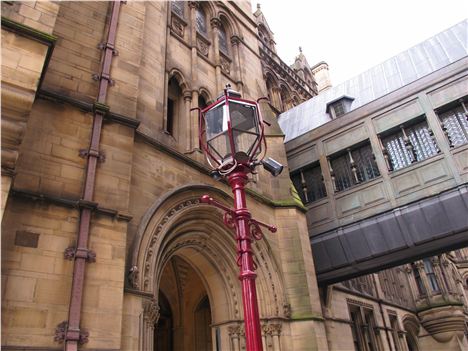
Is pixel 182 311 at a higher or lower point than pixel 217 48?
lower

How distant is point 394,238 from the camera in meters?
10.5

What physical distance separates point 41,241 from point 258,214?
573 centimetres

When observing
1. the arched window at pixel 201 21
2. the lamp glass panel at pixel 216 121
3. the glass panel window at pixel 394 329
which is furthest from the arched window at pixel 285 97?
the lamp glass panel at pixel 216 121

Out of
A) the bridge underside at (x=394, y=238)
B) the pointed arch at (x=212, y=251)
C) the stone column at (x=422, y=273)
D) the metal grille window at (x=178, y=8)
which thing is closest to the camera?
the pointed arch at (x=212, y=251)

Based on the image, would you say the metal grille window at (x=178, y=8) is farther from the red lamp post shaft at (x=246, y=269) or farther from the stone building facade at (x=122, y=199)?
the red lamp post shaft at (x=246, y=269)

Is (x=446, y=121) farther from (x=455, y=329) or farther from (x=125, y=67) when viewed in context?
(x=455, y=329)

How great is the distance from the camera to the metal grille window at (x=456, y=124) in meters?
10.3

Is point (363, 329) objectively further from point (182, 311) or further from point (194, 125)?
point (194, 125)

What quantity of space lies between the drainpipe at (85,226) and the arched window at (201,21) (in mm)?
6063

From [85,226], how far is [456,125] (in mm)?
9647

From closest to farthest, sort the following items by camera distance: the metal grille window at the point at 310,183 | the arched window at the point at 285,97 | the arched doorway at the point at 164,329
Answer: the arched doorway at the point at 164,329 → the metal grille window at the point at 310,183 → the arched window at the point at 285,97

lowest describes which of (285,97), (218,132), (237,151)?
(237,151)

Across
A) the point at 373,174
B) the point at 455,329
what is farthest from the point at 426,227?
the point at 455,329

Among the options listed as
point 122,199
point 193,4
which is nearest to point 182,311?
point 122,199
